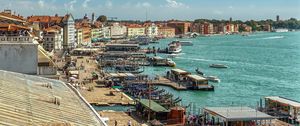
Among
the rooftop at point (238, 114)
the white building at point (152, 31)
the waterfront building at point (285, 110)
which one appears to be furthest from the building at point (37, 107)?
the white building at point (152, 31)

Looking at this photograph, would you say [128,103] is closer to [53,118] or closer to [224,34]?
[53,118]

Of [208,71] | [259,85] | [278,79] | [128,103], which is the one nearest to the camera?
[128,103]

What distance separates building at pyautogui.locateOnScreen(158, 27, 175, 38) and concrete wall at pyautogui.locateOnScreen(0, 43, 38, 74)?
470 ft

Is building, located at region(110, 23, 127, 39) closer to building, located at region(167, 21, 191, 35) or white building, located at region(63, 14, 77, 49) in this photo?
building, located at region(167, 21, 191, 35)

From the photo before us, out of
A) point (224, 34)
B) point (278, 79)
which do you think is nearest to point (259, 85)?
point (278, 79)

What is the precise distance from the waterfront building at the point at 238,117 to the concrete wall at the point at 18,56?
32.6 ft

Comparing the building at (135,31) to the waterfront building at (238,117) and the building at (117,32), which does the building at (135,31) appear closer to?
the building at (117,32)

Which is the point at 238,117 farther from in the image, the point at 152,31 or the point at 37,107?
the point at 152,31

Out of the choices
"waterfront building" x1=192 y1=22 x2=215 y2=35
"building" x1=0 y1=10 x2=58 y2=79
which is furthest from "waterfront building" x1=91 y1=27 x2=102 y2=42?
"building" x1=0 y1=10 x2=58 y2=79

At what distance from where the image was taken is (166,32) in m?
159

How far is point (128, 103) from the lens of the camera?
27547 millimetres

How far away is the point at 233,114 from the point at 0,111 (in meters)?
15.4

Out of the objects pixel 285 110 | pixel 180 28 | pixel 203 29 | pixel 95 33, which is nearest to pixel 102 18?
pixel 180 28

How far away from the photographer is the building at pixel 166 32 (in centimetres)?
15638
